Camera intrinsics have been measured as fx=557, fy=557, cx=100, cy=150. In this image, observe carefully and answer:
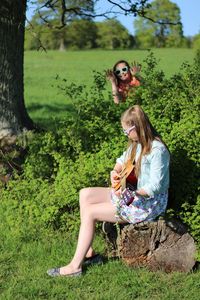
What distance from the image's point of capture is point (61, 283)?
4703mm

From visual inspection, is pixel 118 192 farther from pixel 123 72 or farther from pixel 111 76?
pixel 123 72

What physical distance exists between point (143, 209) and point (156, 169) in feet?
1.30

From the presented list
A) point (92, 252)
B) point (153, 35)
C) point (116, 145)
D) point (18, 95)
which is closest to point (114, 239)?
point (92, 252)

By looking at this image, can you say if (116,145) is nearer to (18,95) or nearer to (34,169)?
Answer: (34,169)

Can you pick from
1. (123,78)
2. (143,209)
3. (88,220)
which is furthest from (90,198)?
(123,78)

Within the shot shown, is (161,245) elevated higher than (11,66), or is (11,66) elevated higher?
(11,66)

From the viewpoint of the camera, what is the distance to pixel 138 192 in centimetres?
476

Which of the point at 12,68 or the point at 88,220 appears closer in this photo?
the point at 88,220

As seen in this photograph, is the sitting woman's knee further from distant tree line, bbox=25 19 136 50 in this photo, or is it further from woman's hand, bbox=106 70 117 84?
distant tree line, bbox=25 19 136 50

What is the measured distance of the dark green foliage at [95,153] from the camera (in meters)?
5.38

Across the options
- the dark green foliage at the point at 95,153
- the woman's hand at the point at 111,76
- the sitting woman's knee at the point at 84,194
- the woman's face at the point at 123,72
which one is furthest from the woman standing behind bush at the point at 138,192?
the woman's face at the point at 123,72

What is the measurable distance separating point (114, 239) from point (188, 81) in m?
2.24

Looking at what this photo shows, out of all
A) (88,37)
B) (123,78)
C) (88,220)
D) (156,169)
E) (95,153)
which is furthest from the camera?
(88,37)

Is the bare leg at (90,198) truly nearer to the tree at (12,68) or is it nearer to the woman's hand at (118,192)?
the woman's hand at (118,192)
